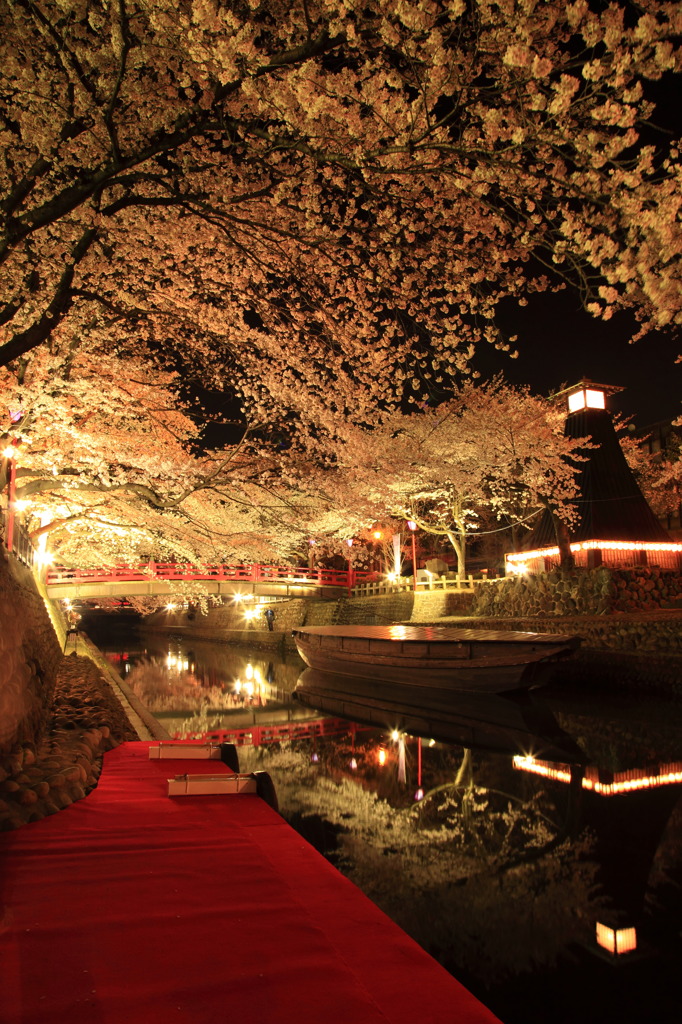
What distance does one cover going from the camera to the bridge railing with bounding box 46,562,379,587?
23.0 m

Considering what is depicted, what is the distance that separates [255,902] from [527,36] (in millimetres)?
6125

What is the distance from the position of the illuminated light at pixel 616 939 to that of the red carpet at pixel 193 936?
259 centimetres

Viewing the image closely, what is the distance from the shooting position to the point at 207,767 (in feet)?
20.5

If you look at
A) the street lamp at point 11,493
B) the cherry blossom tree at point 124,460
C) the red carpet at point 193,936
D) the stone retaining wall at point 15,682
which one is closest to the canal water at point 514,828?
the red carpet at point 193,936

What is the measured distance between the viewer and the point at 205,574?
2447cm

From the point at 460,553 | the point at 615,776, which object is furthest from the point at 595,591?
the point at 615,776

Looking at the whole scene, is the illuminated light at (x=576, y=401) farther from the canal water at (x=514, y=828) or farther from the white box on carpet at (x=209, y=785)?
the white box on carpet at (x=209, y=785)

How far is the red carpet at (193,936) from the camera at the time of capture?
2.40m

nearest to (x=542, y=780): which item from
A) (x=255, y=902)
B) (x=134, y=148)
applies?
(x=255, y=902)

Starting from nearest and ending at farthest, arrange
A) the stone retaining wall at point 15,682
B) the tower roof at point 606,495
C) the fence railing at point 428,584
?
the stone retaining wall at point 15,682, the tower roof at point 606,495, the fence railing at point 428,584

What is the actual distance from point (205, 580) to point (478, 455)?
42.9 ft

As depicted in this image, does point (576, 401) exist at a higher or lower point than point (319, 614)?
higher

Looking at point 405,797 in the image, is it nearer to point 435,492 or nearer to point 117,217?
point 117,217

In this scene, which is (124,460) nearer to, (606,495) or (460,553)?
(606,495)
